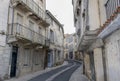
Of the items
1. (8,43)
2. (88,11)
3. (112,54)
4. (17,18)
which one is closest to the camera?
(112,54)

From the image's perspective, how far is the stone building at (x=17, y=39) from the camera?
500 inches

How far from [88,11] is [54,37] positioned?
20601 millimetres

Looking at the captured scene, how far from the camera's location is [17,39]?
1353 cm

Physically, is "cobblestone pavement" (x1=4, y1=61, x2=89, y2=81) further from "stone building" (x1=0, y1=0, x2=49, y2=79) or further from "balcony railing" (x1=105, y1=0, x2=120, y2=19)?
"balcony railing" (x1=105, y1=0, x2=120, y2=19)

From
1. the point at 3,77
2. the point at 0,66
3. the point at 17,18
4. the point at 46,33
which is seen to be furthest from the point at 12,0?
the point at 46,33

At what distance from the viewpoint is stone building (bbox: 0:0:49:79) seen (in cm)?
1271

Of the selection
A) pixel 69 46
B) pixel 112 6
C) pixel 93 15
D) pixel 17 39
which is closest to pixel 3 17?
pixel 17 39

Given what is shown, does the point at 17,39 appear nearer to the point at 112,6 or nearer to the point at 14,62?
the point at 14,62

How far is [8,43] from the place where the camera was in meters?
13.1

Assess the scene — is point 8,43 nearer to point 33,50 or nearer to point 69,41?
point 33,50

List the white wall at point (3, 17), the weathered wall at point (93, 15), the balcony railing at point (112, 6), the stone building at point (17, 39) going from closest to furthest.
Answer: the balcony railing at point (112, 6), the weathered wall at point (93, 15), the white wall at point (3, 17), the stone building at point (17, 39)

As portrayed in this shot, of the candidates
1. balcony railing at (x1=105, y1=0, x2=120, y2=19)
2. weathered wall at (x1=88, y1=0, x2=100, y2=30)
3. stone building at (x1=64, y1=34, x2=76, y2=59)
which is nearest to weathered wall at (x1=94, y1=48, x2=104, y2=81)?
weathered wall at (x1=88, y1=0, x2=100, y2=30)

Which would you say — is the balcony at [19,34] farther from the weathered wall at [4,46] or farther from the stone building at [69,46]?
the stone building at [69,46]

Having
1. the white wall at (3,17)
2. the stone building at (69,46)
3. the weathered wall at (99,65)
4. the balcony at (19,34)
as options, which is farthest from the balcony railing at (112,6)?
the stone building at (69,46)
